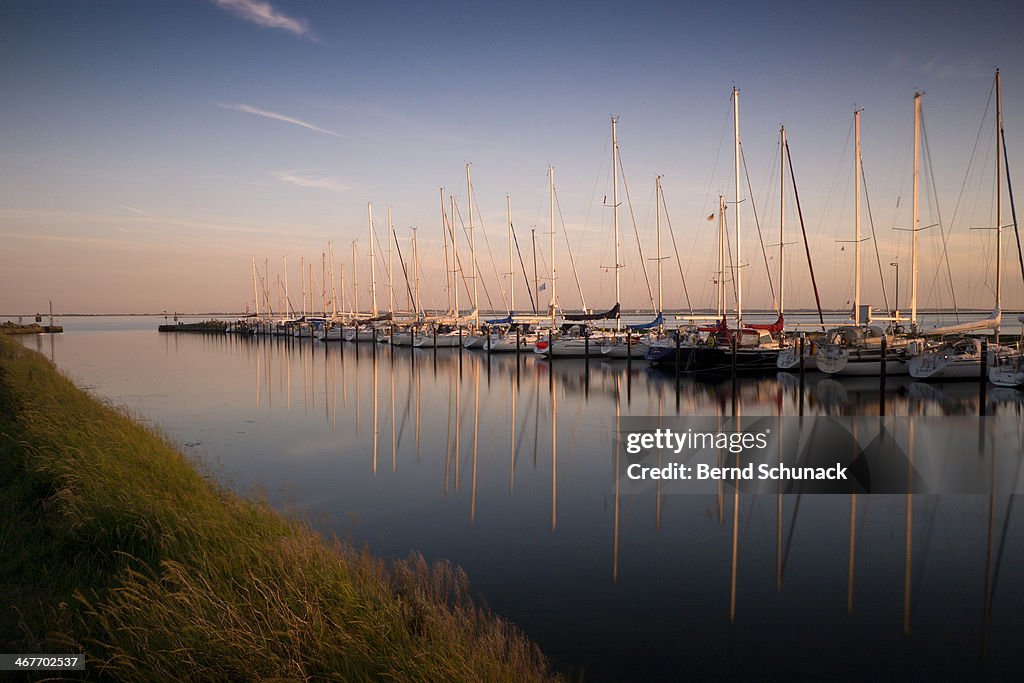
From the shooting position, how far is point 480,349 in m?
60.4

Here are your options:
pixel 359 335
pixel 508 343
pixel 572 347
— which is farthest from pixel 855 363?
pixel 359 335

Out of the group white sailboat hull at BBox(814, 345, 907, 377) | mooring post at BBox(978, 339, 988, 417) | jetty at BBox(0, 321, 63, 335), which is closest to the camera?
mooring post at BBox(978, 339, 988, 417)

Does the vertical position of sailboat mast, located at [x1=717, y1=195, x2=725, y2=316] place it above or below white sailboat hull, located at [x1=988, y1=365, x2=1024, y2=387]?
above

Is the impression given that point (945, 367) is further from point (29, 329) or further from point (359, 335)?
point (29, 329)

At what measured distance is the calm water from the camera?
7457 millimetres

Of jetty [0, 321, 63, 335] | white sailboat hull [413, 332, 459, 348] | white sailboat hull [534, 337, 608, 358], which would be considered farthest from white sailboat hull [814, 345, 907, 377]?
jetty [0, 321, 63, 335]

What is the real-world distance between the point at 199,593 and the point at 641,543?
663 cm

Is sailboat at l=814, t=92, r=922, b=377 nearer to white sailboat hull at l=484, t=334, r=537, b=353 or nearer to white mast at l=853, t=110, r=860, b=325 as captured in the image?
white mast at l=853, t=110, r=860, b=325

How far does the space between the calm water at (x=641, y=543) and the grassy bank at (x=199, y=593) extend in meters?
1.23

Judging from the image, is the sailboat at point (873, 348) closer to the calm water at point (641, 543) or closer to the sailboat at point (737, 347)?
the sailboat at point (737, 347)

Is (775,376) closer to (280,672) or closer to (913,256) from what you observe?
(913,256)

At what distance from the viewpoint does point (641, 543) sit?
10.8 m

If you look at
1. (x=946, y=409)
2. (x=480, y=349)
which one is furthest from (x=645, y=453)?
(x=480, y=349)

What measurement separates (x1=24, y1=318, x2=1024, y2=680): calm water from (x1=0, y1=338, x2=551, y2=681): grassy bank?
1.23 m
